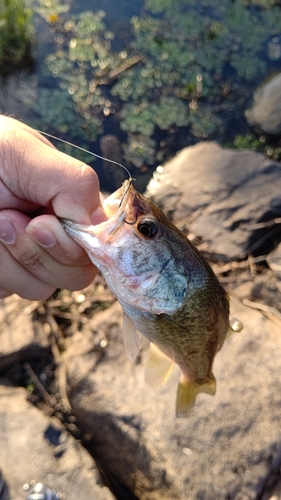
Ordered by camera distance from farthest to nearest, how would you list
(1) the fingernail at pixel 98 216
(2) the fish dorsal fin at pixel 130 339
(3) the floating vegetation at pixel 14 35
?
(3) the floating vegetation at pixel 14 35
(2) the fish dorsal fin at pixel 130 339
(1) the fingernail at pixel 98 216

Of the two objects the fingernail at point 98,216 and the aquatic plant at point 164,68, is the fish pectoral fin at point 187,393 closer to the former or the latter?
the fingernail at point 98,216

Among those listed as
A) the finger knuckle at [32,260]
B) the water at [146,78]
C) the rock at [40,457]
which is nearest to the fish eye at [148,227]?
the finger knuckle at [32,260]

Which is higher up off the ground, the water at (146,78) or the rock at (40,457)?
the water at (146,78)

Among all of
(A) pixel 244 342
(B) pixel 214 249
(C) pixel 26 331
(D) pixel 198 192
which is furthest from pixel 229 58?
(C) pixel 26 331

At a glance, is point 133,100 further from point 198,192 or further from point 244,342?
point 244,342

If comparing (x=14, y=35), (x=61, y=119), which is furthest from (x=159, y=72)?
(x=14, y=35)

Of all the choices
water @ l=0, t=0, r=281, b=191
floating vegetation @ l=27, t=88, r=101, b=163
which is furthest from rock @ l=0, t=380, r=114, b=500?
floating vegetation @ l=27, t=88, r=101, b=163

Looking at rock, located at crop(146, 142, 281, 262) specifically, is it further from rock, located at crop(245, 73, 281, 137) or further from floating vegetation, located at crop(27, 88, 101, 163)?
floating vegetation, located at crop(27, 88, 101, 163)
